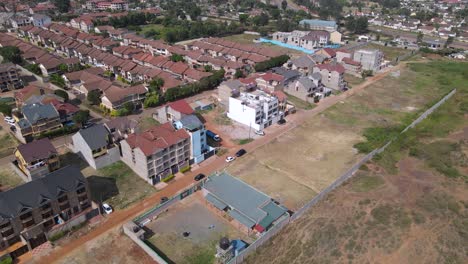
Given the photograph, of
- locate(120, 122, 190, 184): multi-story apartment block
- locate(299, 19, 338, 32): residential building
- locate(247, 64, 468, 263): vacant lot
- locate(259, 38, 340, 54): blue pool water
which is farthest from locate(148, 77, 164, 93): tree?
locate(299, 19, 338, 32): residential building

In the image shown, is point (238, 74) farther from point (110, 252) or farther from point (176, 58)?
point (110, 252)

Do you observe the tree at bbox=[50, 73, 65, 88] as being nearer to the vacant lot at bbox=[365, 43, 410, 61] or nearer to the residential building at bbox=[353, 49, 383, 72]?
the residential building at bbox=[353, 49, 383, 72]

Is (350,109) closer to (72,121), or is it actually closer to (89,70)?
(72,121)

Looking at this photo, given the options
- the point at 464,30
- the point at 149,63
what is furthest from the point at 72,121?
the point at 464,30

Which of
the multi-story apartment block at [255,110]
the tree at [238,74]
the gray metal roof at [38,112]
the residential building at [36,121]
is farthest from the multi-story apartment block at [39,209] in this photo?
the tree at [238,74]

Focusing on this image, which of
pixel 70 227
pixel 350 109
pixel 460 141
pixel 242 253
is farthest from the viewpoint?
pixel 350 109

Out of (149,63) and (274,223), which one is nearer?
(274,223)

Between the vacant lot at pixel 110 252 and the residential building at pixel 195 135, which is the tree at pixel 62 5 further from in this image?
the vacant lot at pixel 110 252

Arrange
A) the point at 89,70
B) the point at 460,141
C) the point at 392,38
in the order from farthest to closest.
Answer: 1. the point at 392,38
2. the point at 89,70
3. the point at 460,141
